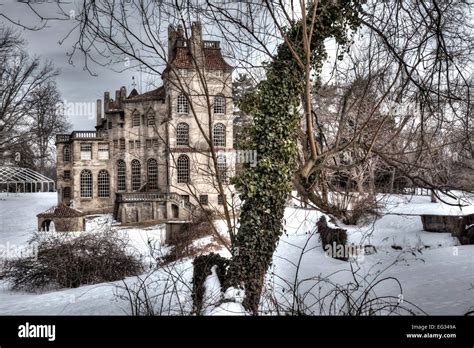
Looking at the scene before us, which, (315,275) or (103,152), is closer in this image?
(315,275)

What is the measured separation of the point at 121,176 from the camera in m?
23.9

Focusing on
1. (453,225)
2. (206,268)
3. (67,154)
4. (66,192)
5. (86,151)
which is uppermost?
(86,151)

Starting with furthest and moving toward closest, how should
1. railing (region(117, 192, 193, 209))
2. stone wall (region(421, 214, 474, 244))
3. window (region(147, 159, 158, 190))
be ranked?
window (region(147, 159, 158, 190)) < railing (region(117, 192, 193, 209)) < stone wall (region(421, 214, 474, 244))

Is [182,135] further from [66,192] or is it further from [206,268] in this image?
[66,192]

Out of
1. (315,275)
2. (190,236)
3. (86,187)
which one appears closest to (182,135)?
(190,236)

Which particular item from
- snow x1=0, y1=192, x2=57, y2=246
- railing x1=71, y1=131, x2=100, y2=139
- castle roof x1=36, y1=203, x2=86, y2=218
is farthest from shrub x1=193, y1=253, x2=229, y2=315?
railing x1=71, y1=131, x2=100, y2=139

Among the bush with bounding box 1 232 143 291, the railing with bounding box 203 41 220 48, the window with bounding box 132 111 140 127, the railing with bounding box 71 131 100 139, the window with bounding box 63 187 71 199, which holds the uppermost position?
the window with bounding box 132 111 140 127

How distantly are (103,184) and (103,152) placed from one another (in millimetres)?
2076

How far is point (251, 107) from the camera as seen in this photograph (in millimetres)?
4293

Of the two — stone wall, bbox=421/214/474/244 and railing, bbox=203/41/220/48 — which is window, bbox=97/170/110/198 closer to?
stone wall, bbox=421/214/474/244

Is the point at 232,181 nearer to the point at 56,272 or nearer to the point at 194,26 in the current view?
the point at 194,26

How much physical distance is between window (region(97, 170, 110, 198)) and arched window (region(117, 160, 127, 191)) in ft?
3.03

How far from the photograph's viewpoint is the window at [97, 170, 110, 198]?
2416 centimetres
